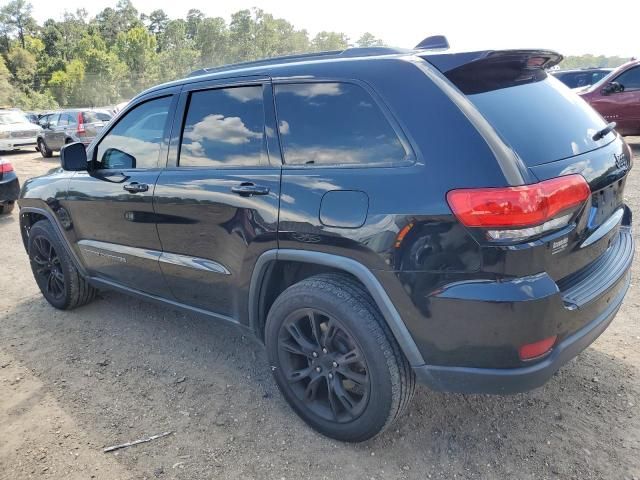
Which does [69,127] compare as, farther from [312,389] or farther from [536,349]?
[536,349]

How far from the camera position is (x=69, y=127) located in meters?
16.3

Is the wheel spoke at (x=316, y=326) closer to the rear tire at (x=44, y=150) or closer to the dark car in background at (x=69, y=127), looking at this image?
the dark car in background at (x=69, y=127)

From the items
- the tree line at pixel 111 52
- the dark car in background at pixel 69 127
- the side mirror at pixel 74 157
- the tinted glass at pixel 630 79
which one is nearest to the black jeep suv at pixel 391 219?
the side mirror at pixel 74 157

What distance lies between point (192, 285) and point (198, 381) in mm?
605

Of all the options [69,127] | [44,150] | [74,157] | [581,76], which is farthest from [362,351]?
[44,150]

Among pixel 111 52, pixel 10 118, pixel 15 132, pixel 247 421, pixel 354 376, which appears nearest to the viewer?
pixel 354 376

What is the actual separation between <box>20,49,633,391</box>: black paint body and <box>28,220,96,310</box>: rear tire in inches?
69.6

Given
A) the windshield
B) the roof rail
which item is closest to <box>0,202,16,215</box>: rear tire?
the roof rail

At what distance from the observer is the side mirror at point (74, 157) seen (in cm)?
361

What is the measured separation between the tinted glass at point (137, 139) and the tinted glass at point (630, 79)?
10.0 metres

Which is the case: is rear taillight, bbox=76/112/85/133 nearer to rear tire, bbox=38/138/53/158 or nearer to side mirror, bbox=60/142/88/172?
rear tire, bbox=38/138/53/158

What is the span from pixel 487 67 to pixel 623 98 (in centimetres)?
947

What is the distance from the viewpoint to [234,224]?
8.91ft

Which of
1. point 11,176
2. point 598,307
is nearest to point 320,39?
point 11,176
